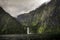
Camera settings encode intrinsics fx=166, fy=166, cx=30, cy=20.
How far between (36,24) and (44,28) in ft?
0.93

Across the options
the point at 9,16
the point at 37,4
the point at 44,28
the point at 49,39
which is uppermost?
the point at 37,4

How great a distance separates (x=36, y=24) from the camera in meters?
5.29

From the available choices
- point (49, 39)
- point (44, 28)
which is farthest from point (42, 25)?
point (49, 39)

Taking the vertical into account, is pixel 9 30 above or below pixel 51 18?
below

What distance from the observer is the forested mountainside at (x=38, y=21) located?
5.24 metres

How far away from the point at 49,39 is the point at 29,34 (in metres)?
0.64

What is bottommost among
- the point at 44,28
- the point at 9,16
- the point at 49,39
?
the point at 49,39

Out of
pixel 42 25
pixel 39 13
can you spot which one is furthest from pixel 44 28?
pixel 39 13

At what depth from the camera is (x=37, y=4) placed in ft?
17.8

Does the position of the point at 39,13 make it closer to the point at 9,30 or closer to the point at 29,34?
the point at 29,34

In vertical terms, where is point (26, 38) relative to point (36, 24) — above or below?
below

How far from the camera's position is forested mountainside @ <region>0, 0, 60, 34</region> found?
5.24 metres

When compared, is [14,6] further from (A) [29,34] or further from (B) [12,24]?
(A) [29,34]

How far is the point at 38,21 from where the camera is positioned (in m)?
5.30
